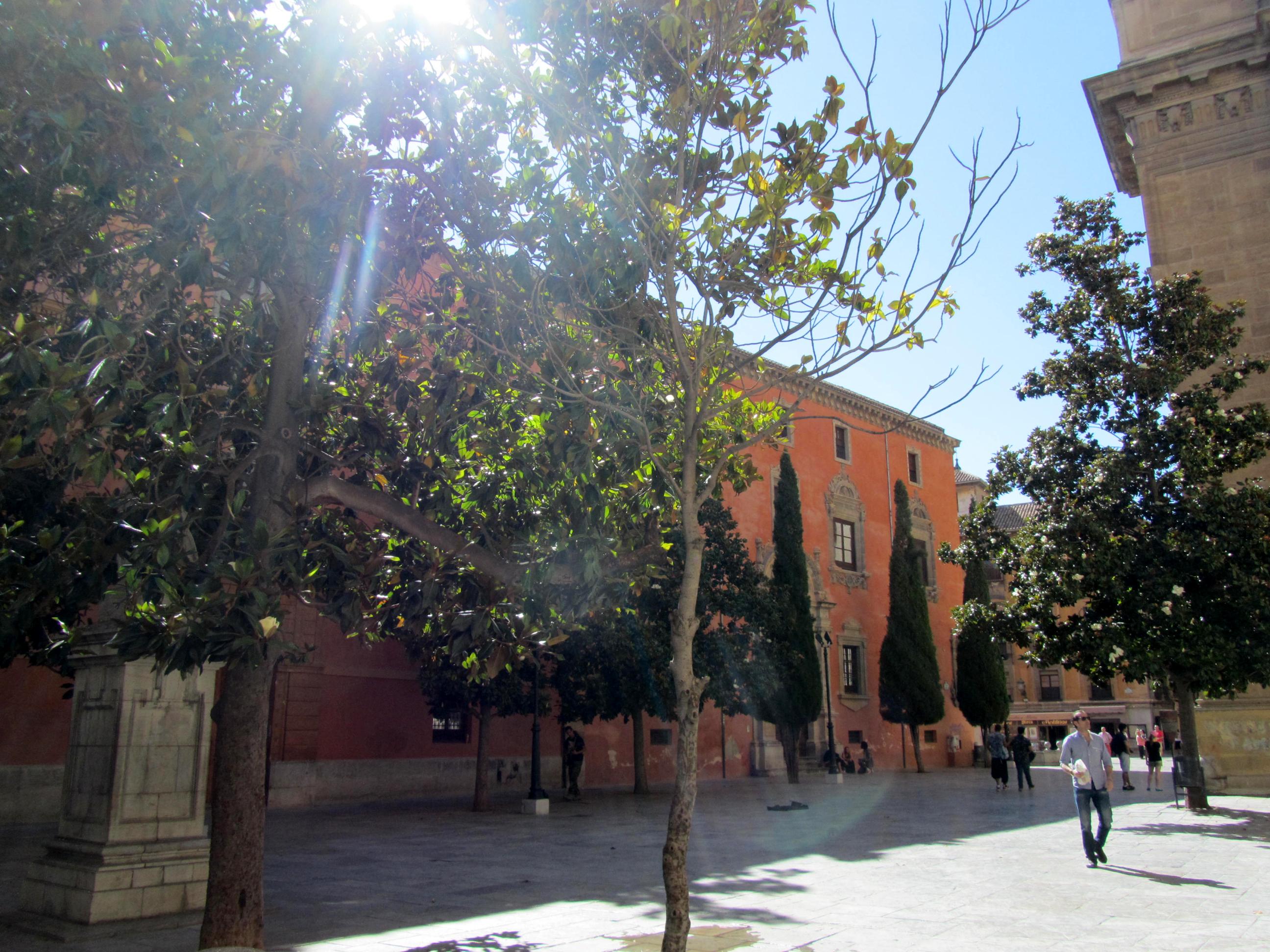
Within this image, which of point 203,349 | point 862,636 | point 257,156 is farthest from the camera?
point 862,636

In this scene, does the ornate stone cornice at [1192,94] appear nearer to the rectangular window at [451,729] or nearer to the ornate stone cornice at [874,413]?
the ornate stone cornice at [874,413]

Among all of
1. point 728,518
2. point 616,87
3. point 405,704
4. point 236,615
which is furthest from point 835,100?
point 405,704

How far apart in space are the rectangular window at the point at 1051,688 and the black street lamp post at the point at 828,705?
3175cm

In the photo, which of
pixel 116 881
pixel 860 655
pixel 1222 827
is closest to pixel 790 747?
pixel 860 655

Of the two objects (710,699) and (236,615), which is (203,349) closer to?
(236,615)

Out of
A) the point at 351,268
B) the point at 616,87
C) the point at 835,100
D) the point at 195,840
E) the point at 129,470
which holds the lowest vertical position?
the point at 195,840

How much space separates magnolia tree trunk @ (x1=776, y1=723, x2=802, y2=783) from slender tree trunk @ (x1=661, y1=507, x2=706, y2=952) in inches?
851

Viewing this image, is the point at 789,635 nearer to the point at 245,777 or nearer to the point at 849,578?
the point at 849,578

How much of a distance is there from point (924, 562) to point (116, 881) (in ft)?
105

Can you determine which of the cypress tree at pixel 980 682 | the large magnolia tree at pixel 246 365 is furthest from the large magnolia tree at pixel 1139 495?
the cypress tree at pixel 980 682

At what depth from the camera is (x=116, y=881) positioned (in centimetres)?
743

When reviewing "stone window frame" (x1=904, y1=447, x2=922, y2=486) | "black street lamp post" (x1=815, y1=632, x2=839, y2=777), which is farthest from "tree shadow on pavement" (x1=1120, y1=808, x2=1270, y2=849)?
"stone window frame" (x1=904, y1=447, x2=922, y2=486)

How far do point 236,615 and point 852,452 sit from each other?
30.3 m

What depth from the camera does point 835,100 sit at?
6113 mm
